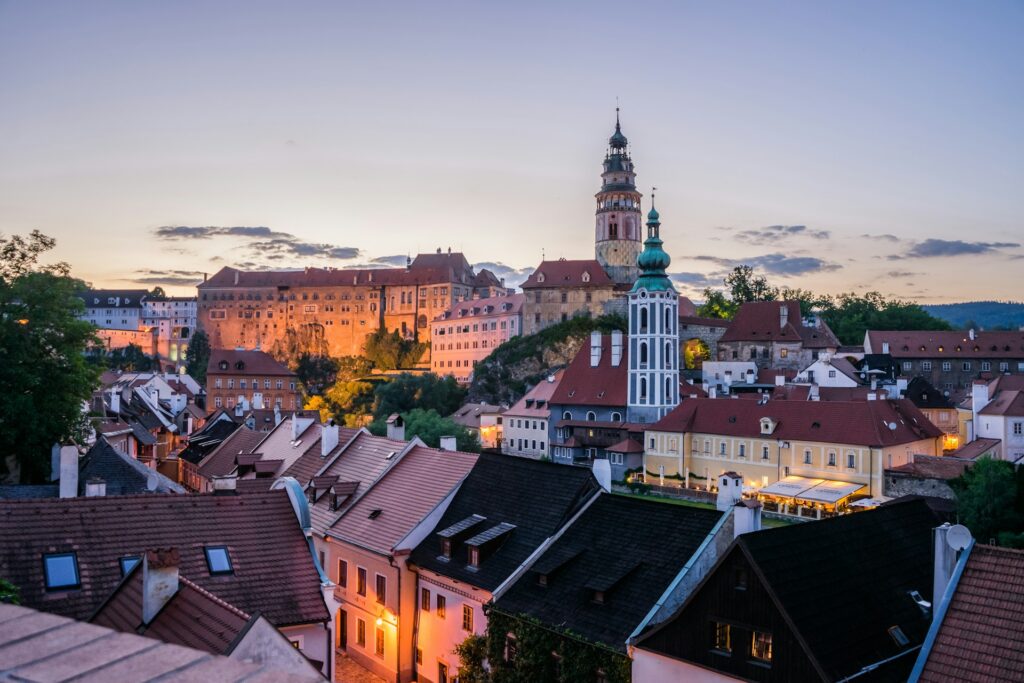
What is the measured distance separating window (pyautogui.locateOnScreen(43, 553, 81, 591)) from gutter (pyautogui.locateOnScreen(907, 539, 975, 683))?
14.5 m

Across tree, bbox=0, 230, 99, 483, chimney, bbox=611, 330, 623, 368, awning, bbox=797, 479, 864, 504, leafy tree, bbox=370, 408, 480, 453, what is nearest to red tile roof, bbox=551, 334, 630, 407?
chimney, bbox=611, 330, 623, 368

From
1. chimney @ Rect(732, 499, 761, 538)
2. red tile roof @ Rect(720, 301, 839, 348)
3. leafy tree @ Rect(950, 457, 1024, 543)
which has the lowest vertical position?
leafy tree @ Rect(950, 457, 1024, 543)

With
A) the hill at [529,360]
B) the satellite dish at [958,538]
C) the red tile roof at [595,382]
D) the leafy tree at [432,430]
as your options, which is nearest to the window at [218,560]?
the satellite dish at [958,538]

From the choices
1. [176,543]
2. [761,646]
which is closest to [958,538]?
[761,646]

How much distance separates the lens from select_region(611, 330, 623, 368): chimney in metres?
80.2

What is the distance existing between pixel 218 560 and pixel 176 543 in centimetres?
89

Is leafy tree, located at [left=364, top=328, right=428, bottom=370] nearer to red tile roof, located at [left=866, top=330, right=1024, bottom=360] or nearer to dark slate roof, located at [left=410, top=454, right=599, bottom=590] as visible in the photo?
red tile roof, located at [left=866, top=330, right=1024, bottom=360]

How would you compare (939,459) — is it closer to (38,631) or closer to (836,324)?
(38,631)

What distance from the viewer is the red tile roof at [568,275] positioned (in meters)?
114

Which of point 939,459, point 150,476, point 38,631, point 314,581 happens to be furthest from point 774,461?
point 38,631

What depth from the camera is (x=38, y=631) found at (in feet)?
9.54

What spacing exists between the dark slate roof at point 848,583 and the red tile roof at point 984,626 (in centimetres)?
168

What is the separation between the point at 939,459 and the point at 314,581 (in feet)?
148

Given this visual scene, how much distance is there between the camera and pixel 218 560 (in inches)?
689
